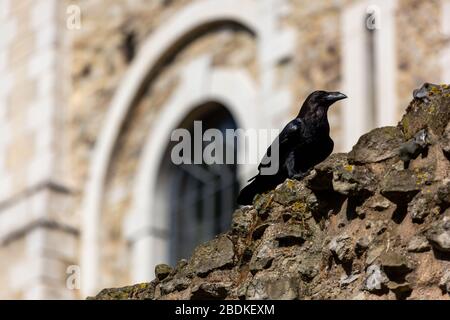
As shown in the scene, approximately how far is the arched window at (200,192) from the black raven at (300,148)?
6219mm

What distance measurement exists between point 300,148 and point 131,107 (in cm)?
787

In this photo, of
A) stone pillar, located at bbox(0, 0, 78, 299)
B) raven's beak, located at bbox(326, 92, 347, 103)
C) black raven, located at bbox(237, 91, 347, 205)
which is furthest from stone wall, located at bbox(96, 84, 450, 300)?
stone pillar, located at bbox(0, 0, 78, 299)

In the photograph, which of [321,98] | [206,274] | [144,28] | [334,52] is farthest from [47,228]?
[206,274]

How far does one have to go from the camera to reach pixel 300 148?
7074 millimetres

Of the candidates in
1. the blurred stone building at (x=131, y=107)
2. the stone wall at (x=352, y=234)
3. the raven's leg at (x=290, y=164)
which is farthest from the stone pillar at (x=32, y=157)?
the stone wall at (x=352, y=234)

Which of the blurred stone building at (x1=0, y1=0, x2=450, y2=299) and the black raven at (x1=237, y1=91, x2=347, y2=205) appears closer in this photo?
the black raven at (x1=237, y1=91, x2=347, y2=205)

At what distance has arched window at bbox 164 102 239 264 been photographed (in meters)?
13.7

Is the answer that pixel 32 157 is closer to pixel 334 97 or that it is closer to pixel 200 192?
pixel 200 192

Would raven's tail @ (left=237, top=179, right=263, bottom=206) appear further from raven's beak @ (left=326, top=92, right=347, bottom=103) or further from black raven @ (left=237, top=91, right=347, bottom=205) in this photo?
raven's beak @ (left=326, top=92, right=347, bottom=103)

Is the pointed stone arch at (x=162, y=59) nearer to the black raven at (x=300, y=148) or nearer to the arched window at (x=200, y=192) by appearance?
the arched window at (x=200, y=192)

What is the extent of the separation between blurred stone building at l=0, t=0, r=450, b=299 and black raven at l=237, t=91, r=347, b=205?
515 centimetres

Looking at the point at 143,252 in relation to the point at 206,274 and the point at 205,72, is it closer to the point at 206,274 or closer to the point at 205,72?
the point at 205,72

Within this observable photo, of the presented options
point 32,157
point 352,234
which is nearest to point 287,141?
point 352,234

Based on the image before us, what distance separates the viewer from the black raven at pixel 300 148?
7.03 m
